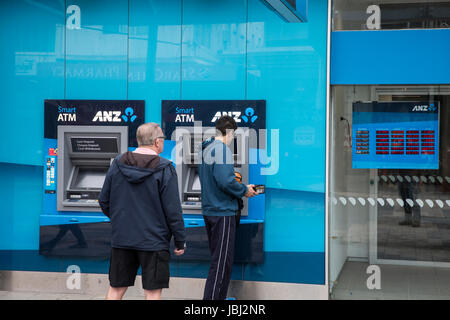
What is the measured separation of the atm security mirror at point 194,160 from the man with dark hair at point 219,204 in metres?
0.46

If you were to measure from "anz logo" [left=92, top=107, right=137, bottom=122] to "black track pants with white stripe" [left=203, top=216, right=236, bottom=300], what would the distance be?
4.40ft

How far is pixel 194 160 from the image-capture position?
5012 millimetres

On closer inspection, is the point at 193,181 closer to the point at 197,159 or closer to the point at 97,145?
the point at 197,159

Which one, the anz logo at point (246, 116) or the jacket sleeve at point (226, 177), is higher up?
the anz logo at point (246, 116)

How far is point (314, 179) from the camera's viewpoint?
4.98m

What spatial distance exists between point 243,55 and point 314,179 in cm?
128

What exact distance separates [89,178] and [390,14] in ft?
→ 10.2

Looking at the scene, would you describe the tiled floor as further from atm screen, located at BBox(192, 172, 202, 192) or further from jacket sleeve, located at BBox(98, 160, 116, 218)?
jacket sleeve, located at BBox(98, 160, 116, 218)

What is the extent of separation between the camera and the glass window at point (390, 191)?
4992mm

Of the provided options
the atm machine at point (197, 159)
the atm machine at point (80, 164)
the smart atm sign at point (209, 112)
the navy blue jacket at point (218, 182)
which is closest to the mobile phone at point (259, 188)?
the atm machine at point (197, 159)

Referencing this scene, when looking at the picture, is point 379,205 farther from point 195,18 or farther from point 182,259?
point 195,18

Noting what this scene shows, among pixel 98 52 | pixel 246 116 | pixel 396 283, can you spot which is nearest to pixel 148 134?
pixel 246 116

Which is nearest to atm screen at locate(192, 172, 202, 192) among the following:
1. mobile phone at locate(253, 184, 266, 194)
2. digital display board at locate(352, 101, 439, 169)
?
mobile phone at locate(253, 184, 266, 194)

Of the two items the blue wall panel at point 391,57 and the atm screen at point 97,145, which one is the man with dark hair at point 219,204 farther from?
the blue wall panel at point 391,57
